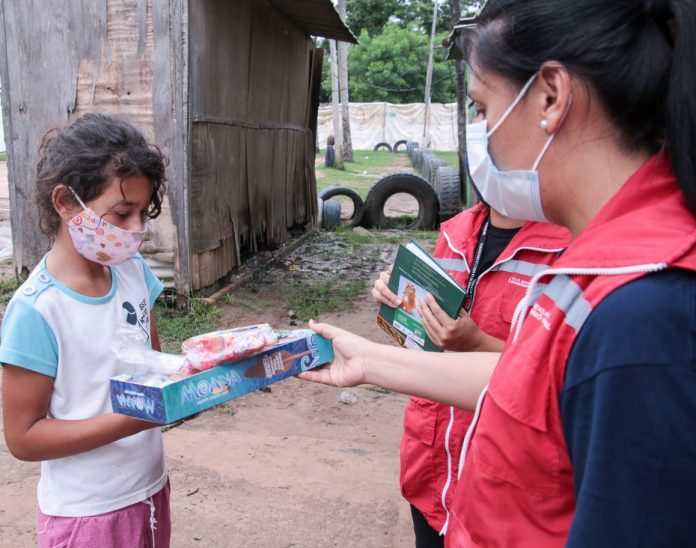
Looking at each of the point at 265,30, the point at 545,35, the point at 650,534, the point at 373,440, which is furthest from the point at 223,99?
the point at 650,534

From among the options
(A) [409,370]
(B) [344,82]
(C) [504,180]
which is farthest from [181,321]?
(B) [344,82]

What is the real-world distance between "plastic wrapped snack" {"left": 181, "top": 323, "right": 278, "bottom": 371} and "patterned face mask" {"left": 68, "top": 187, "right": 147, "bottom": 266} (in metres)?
0.40

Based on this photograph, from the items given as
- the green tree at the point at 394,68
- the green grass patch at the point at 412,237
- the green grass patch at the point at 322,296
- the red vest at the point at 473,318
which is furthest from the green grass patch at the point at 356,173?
the green tree at the point at 394,68

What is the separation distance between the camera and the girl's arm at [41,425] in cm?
168

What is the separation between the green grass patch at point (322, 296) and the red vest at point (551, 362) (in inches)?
215

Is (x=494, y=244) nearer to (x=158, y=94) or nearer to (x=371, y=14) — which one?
(x=158, y=94)

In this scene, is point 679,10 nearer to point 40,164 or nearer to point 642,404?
point 642,404

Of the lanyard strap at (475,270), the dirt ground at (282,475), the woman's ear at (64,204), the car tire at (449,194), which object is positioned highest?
the woman's ear at (64,204)

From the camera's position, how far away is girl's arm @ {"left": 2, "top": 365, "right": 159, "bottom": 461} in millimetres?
1676

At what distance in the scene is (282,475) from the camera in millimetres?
3721

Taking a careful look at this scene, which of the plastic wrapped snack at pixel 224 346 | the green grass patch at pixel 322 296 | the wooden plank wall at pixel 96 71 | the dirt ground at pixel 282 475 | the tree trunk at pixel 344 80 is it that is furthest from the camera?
the tree trunk at pixel 344 80

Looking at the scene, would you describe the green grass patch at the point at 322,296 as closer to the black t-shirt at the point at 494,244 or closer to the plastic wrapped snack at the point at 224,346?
the black t-shirt at the point at 494,244

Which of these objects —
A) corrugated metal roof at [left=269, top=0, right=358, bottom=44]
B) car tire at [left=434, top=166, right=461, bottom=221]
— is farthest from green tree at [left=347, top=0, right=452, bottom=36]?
corrugated metal roof at [left=269, top=0, right=358, bottom=44]

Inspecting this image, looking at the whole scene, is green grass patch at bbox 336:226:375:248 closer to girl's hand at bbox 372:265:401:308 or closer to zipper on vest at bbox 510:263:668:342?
girl's hand at bbox 372:265:401:308
